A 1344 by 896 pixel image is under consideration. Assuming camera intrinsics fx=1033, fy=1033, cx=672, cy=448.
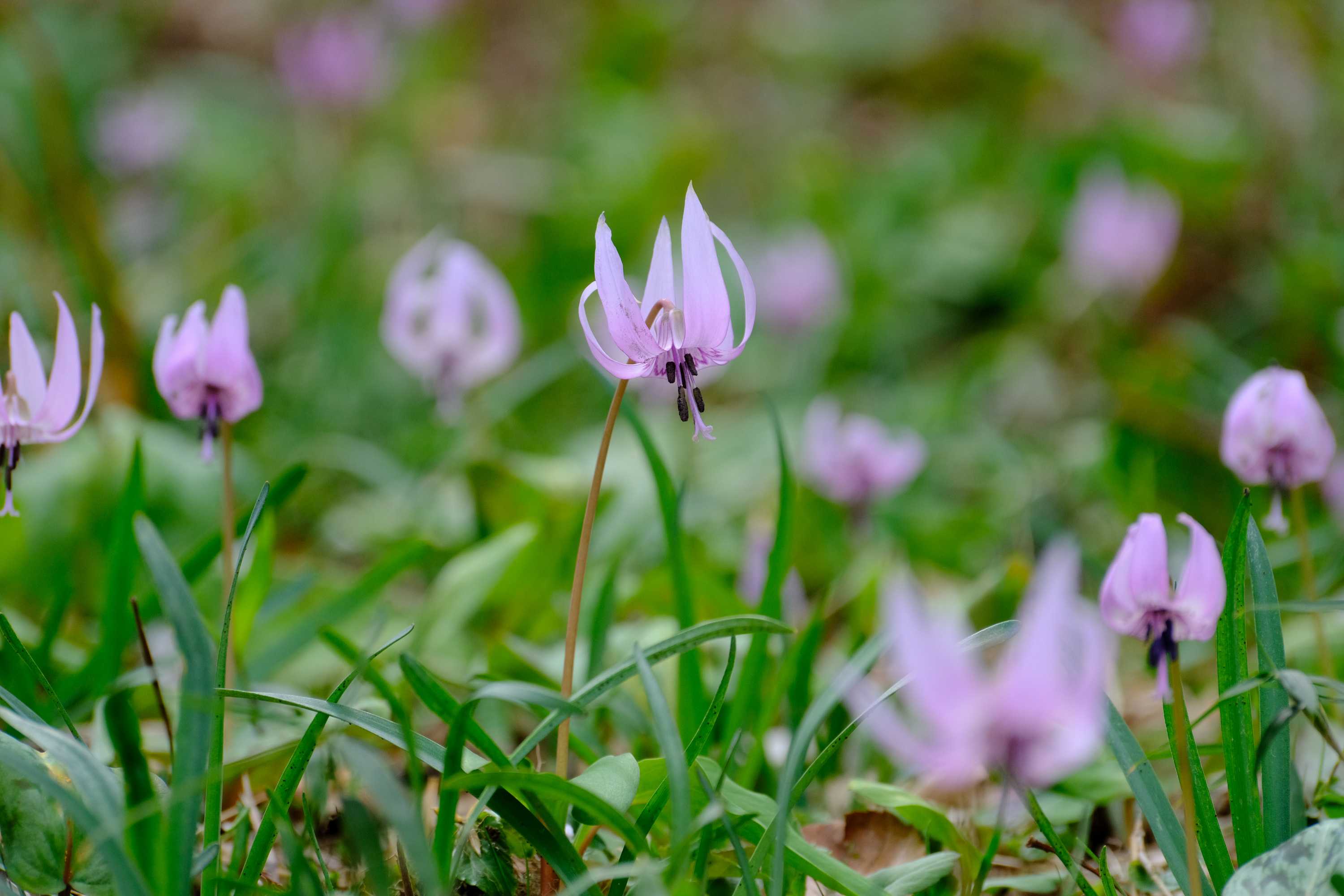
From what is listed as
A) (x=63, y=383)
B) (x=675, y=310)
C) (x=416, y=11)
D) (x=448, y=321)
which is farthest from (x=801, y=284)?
(x=416, y=11)

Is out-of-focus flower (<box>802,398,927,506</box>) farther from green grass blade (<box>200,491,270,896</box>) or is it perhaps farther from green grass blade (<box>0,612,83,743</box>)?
green grass blade (<box>0,612,83,743</box>)

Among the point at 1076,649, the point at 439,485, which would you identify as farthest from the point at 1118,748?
the point at 439,485

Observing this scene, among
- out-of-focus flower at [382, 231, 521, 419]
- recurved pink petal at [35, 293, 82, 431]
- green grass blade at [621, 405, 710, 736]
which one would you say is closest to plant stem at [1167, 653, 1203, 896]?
green grass blade at [621, 405, 710, 736]

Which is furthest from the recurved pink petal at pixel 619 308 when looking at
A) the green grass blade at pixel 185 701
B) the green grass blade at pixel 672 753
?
the green grass blade at pixel 185 701

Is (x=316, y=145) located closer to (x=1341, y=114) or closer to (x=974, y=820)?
(x=1341, y=114)

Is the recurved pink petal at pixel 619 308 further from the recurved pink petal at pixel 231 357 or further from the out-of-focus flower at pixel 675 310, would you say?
the recurved pink petal at pixel 231 357

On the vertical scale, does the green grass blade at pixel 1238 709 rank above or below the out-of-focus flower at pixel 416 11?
below
